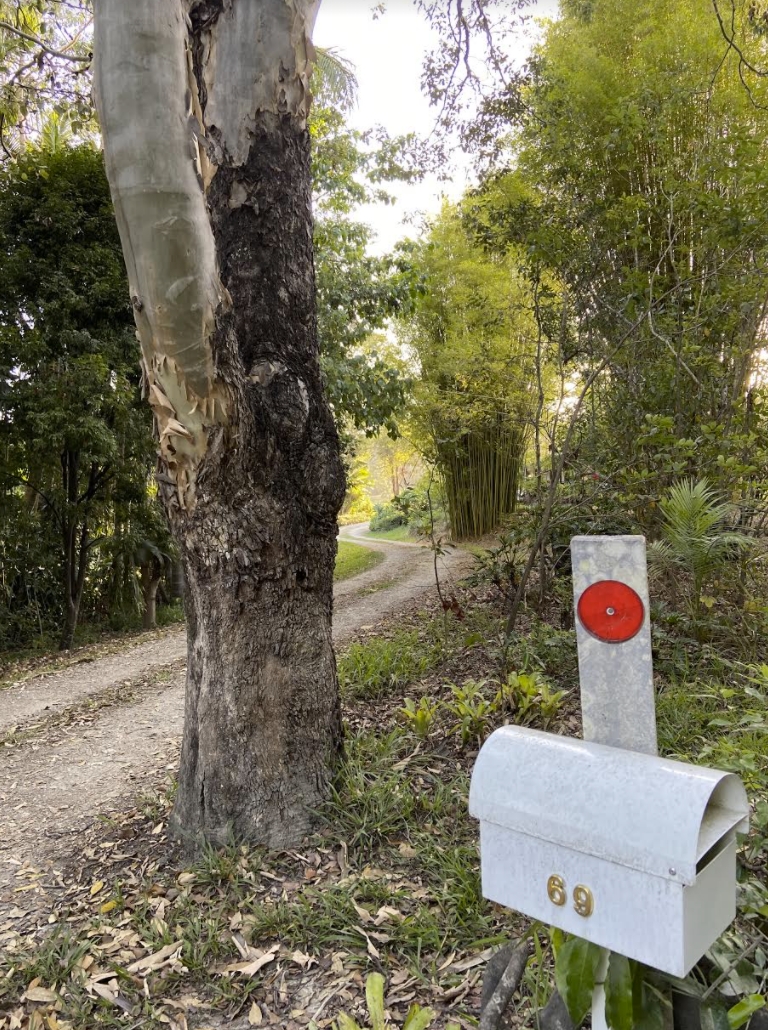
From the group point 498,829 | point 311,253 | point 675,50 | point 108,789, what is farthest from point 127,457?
point 498,829

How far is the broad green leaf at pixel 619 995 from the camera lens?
1.17 m

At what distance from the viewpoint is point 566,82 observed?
5379 millimetres

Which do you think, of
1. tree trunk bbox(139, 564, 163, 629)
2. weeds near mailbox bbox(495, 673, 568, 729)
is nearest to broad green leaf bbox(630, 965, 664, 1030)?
weeds near mailbox bbox(495, 673, 568, 729)

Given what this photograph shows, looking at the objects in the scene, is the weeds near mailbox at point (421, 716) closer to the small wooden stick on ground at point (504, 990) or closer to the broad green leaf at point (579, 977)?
the small wooden stick on ground at point (504, 990)

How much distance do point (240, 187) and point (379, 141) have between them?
22.2ft

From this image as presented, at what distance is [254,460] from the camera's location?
2639 mm

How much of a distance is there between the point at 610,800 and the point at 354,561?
12852 mm

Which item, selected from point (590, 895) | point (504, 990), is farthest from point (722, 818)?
point (504, 990)

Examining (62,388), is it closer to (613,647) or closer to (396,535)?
(613,647)

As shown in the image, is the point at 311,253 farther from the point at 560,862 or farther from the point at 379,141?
the point at 379,141

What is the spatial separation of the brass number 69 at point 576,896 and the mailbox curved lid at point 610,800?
68mm

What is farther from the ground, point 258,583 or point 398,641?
point 258,583

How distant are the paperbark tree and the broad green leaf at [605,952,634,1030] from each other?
5.60ft

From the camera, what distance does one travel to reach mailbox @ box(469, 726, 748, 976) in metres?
1.03
